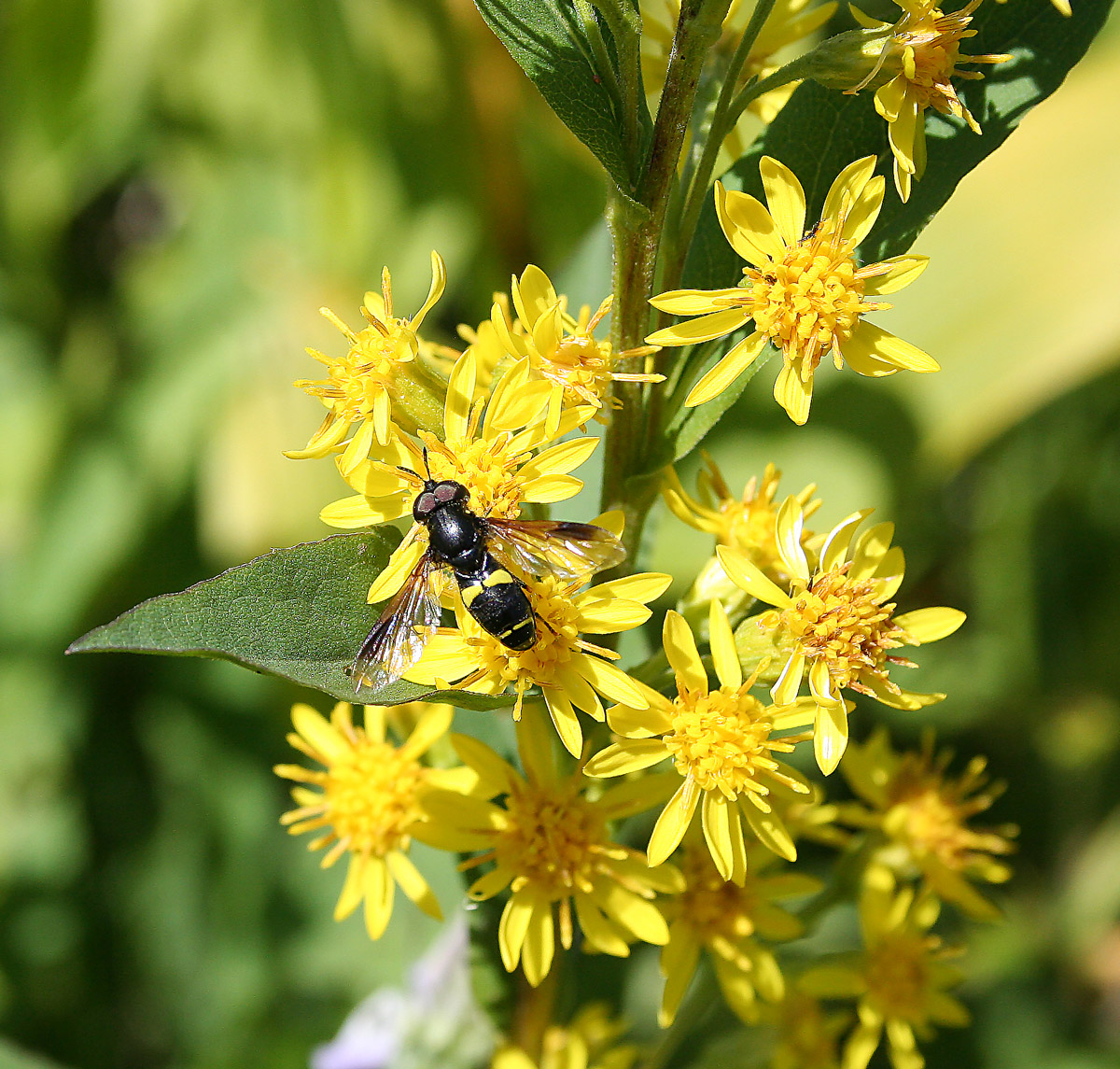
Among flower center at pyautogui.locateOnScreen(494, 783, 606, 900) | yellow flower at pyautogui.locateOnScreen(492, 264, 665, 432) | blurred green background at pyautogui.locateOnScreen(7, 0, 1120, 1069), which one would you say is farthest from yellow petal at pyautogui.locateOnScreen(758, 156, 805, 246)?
blurred green background at pyautogui.locateOnScreen(7, 0, 1120, 1069)

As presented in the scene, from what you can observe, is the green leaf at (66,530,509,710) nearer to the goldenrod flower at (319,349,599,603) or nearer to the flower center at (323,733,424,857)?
the goldenrod flower at (319,349,599,603)

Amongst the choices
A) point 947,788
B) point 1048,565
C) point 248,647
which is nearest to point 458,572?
point 248,647

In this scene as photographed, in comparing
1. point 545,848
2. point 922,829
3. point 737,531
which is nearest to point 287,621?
point 545,848

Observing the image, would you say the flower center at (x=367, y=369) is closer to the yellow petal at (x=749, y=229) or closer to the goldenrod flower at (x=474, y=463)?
the goldenrod flower at (x=474, y=463)

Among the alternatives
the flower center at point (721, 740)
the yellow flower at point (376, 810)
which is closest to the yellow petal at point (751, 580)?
the flower center at point (721, 740)

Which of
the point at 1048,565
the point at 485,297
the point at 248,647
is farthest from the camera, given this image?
the point at 485,297

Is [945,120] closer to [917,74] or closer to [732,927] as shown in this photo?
[917,74]

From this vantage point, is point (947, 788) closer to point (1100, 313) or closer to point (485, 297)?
point (1100, 313)
